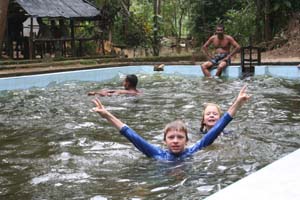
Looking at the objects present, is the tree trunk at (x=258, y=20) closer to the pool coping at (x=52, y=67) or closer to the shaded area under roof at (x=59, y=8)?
the pool coping at (x=52, y=67)

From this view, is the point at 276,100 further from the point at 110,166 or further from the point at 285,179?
the point at 285,179

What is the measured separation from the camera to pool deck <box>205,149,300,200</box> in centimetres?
244

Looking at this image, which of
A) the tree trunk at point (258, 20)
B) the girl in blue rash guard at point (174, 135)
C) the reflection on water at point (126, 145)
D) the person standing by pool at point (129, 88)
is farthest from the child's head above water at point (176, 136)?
the tree trunk at point (258, 20)

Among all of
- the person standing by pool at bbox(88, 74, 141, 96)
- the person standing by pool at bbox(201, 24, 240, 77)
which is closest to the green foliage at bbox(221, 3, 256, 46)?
the person standing by pool at bbox(201, 24, 240, 77)

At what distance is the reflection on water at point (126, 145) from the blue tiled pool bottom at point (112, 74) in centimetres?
175

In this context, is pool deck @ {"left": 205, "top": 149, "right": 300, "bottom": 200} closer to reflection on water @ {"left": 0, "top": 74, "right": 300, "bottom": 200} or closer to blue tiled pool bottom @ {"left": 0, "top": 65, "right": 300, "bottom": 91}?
reflection on water @ {"left": 0, "top": 74, "right": 300, "bottom": 200}

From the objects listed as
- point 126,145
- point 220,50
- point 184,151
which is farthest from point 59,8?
point 184,151

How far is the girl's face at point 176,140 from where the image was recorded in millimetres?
4535

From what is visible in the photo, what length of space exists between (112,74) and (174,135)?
1196cm

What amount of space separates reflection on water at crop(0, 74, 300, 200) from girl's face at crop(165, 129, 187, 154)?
0.49 feet

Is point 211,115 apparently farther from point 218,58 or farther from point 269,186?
point 218,58

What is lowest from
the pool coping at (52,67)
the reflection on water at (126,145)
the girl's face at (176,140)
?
the reflection on water at (126,145)

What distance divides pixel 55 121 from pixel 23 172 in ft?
10.0

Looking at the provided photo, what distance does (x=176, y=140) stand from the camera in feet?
15.1
